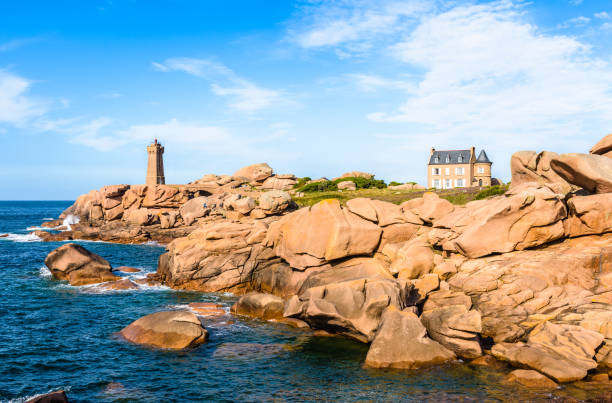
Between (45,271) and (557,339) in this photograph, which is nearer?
(557,339)

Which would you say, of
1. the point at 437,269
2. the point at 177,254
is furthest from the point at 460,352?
the point at 177,254

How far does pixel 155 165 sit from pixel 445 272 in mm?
89295

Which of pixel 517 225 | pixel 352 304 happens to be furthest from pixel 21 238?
pixel 517 225

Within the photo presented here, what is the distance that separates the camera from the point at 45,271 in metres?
45.8

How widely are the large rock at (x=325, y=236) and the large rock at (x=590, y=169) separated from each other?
13242mm

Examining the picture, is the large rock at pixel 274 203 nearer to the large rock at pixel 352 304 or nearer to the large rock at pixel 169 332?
the large rock at pixel 352 304

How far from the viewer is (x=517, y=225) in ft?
91.4

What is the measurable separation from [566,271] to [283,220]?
20.3 m

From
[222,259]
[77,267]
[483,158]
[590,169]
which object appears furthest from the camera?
[483,158]

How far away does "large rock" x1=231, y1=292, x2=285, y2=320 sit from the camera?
28931 mm

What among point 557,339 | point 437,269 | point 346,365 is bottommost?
point 346,365

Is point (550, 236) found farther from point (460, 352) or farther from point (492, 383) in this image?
point (492, 383)

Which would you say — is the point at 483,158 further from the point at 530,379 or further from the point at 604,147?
the point at 530,379

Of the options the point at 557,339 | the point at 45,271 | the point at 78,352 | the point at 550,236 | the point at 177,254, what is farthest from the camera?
the point at 45,271
